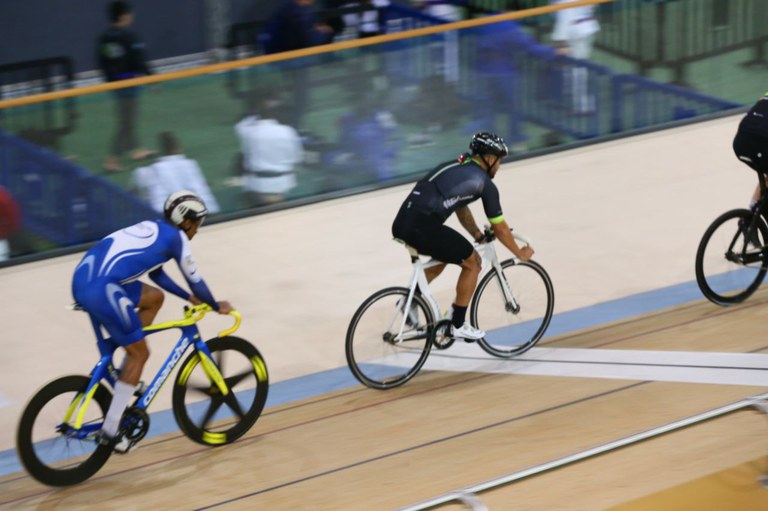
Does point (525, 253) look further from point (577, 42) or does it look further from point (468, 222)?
point (577, 42)

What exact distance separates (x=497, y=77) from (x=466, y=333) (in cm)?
465

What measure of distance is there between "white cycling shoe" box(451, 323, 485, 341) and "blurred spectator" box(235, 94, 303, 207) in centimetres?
366

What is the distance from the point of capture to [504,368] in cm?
772

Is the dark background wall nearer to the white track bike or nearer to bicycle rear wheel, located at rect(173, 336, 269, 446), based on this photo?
the white track bike

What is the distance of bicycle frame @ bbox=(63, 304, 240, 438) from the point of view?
19.7 feet

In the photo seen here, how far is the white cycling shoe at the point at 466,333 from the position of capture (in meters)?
7.42

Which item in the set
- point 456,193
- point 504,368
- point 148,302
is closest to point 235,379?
point 148,302

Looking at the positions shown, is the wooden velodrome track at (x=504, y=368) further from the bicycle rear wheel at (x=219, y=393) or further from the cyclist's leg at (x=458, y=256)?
the cyclist's leg at (x=458, y=256)

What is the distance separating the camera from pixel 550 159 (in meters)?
11.7

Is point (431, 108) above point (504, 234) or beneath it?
beneath

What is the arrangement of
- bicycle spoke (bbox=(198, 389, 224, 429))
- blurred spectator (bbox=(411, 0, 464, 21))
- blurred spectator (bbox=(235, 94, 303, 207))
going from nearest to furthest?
bicycle spoke (bbox=(198, 389, 224, 429)) < blurred spectator (bbox=(235, 94, 303, 207)) < blurred spectator (bbox=(411, 0, 464, 21))

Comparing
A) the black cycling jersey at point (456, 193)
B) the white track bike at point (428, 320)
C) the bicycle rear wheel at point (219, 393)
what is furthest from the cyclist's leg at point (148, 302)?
the black cycling jersey at point (456, 193)

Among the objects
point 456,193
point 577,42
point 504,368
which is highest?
point 456,193

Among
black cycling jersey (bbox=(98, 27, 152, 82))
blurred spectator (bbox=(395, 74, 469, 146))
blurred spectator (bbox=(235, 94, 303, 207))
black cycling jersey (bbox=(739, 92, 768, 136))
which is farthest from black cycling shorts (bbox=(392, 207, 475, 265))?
black cycling jersey (bbox=(98, 27, 152, 82))
